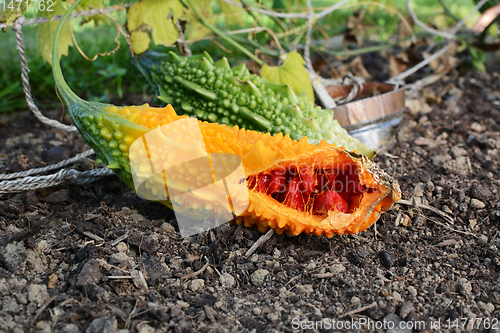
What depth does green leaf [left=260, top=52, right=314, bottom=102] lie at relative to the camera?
243cm

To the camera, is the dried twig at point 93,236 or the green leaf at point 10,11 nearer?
the dried twig at point 93,236

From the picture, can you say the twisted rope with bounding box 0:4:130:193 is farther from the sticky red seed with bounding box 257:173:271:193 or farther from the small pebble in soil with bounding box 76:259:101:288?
the sticky red seed with bounding box 257:173:271:193

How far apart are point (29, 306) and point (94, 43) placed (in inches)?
129

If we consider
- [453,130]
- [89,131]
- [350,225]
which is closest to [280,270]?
[350,225]

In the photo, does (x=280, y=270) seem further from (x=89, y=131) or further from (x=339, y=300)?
(x=89, y=131)

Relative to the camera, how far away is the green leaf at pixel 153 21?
2402mm

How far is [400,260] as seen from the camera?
5.31 feet

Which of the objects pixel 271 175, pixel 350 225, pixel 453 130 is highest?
pixel 271 175

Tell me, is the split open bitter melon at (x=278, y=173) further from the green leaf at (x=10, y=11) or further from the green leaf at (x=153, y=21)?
the green leaf at (x=153, y=21)

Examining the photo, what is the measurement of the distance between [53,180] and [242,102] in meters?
1.05

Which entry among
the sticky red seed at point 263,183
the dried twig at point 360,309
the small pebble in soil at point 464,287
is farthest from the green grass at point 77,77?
the small pebble in soil at point 464,287

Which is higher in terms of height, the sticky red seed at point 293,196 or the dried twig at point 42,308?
the sticky red seed at point 293,196

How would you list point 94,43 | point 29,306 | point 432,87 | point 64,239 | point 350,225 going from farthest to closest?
1. point 94,43
2. point 432,87
3. point 64,239
4. point 350,225
5. point 29,306

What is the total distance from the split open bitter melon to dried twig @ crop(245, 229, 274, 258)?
0.09ft
